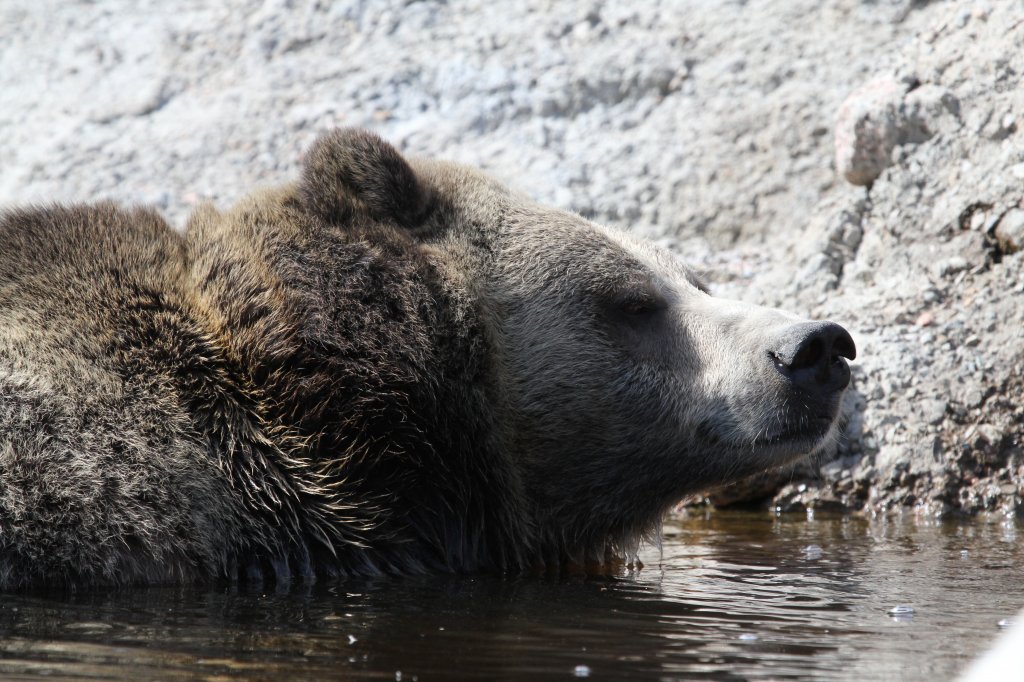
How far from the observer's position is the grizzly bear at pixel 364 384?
172 inches

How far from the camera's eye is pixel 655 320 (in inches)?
207

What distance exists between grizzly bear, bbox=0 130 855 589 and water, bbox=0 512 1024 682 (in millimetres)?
231

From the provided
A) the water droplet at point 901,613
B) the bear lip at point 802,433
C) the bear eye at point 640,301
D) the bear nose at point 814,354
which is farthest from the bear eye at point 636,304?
the water droplet at point 901,613

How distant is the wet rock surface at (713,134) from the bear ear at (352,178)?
2.83m


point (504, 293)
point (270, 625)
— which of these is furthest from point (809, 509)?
point (270, 625)

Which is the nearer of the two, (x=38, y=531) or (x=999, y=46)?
(x=38, y=531)

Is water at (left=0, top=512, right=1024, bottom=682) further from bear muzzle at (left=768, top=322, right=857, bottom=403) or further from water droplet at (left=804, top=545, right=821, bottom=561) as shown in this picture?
bear muzzle at (left=768, top=322, right=857, bottom=403)

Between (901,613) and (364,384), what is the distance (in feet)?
6.45

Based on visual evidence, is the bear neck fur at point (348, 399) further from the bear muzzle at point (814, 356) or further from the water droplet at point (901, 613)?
the water droplet at point (901, 613)

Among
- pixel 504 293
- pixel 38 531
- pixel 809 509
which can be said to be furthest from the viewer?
pixel 809 509

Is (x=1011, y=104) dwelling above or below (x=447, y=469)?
above

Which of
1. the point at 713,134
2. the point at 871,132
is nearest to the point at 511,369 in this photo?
the point at 871,132

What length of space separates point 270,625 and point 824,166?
6.19 meters

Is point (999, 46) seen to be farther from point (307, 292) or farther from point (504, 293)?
point (307, 292)
